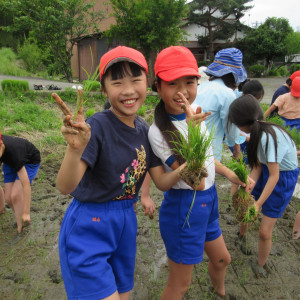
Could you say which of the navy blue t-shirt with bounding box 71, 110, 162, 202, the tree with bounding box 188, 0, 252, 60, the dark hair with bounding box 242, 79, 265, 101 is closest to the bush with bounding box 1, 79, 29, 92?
the dark hair with bounding box 242, 79, 265, 101

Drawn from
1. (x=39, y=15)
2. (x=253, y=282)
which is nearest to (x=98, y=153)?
(x=253, y=282)

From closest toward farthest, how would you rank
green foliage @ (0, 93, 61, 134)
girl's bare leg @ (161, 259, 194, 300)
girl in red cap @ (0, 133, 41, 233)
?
1. girl's bare leg @ (161, 259, 194, 300)
2. girl in red cap @ (0, 133, 41, 233)
3. green foliage @ (0, 93, 61, 134)

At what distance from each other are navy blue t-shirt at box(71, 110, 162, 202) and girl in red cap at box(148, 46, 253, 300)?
0.66ft

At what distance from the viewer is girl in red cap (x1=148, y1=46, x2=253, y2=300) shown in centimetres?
165

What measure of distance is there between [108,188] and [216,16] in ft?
112

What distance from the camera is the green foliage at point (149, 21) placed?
11680 millimetres

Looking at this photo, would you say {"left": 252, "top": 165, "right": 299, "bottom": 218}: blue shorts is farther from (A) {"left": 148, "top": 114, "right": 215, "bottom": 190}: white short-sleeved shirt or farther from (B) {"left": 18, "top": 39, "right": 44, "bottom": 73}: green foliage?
(B) {"left": 18, "top": 39, "right": 44, "bottom": 73}: green foliage

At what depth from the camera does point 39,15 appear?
11828 millimetres

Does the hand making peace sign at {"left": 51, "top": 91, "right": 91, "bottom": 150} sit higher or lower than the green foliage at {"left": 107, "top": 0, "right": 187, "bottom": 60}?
lower

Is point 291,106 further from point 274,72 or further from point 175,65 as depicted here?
point 274,72

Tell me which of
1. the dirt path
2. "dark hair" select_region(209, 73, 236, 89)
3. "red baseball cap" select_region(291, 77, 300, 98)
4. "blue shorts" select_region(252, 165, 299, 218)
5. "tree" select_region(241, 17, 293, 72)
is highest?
"tree" select_region(241, 17, 293, 72)

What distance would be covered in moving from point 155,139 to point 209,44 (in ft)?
105

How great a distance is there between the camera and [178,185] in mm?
1709

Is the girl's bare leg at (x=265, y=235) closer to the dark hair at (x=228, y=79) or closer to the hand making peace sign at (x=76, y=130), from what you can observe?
the dark hair at (x=228, y=79)
